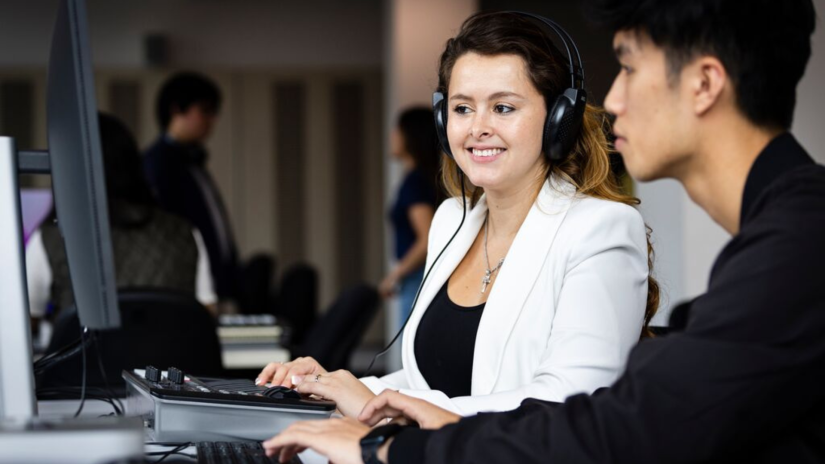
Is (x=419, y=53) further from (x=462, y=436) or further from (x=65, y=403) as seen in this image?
(x=462, y=436)

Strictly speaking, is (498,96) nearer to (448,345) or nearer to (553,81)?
(553,81)

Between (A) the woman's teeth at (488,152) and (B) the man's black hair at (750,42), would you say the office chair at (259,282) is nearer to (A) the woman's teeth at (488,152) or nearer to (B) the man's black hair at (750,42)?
(A) the woman's teeth at (488,152)

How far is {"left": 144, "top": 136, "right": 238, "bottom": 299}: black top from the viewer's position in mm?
4285

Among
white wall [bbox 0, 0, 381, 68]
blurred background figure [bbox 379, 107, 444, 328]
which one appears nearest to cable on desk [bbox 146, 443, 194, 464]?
blurred background figure [bbox 379, 107, 444, 328]

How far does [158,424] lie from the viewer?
1.28 m

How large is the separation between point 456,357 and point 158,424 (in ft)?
1.78

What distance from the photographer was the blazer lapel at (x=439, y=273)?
170cm

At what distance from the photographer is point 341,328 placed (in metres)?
3.32

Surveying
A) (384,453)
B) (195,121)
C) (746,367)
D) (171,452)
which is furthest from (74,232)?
(195,121)

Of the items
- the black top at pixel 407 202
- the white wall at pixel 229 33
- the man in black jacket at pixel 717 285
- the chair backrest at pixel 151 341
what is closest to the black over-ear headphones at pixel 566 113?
the man in black jacket at pixel 717 285

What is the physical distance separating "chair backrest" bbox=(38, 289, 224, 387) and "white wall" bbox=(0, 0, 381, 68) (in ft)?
18.1

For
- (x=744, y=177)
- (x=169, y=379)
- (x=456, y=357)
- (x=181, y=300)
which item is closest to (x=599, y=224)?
(x=456, y=357)

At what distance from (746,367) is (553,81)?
0.83 metres

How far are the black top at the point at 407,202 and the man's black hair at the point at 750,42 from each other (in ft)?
11.4
